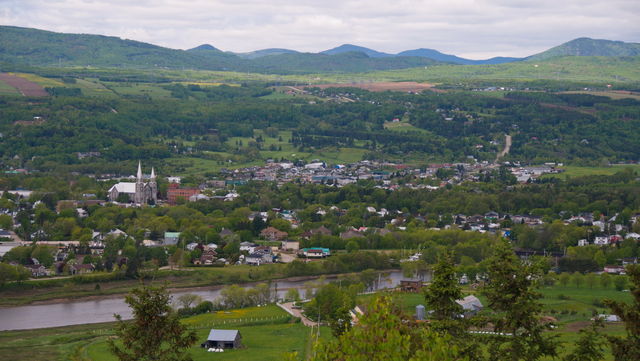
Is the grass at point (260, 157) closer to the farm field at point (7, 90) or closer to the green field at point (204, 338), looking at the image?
the farm field at point (7, 90)

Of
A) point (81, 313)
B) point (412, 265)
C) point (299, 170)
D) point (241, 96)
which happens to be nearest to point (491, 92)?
point (241, 96)

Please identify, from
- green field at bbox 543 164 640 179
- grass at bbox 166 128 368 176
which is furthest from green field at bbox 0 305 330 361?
green field at bbox 543 164 640 179

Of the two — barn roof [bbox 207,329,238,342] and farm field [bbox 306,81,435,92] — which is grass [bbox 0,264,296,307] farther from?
farm field [bbox 306,81,435,92]

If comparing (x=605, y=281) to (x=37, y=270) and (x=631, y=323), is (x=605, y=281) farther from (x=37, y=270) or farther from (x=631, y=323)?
(x=631, y=323)

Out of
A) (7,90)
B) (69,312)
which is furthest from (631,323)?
(7,90)

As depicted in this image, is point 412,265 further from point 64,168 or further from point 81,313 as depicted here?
point 64,168
